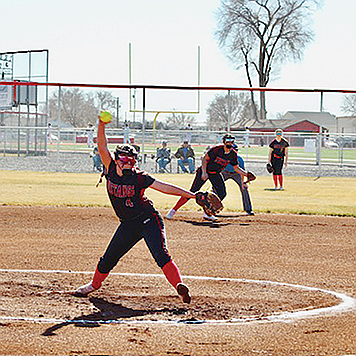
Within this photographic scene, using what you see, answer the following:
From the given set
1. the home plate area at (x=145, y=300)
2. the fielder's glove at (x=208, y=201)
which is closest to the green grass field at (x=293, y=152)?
the home plate area at (x=145, y=300)

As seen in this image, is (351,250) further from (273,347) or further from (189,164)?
(189,164)

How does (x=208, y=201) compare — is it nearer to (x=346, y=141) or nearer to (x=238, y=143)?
(x=238, y=143)

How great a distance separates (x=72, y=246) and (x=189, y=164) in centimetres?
1934

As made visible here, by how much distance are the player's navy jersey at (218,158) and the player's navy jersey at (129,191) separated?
22.4 feet

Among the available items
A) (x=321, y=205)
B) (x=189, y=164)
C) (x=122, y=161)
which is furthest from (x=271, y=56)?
(x=122, y=161)

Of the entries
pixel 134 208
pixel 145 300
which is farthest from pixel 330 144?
pixel 134 208

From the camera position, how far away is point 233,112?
37188 millimetres

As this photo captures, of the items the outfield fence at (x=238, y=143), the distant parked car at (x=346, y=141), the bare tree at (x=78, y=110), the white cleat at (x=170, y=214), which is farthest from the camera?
the bare tree at (x=78, y=110)

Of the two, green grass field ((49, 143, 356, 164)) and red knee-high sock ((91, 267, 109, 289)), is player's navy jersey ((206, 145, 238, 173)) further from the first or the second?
green grass field ((49, 143, 356, 164))

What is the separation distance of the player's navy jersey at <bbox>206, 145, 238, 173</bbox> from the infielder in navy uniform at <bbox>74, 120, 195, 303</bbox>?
6.72m

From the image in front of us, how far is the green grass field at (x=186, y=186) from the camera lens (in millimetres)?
18141

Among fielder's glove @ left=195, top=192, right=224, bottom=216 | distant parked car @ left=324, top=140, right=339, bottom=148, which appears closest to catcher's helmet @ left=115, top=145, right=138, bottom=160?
fielder's glove @ left=195, top=192, right=224, bottom=216

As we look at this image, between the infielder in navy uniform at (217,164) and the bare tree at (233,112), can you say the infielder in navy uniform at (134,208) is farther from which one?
the bare tree at (233,112)

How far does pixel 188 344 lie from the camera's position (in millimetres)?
6168
